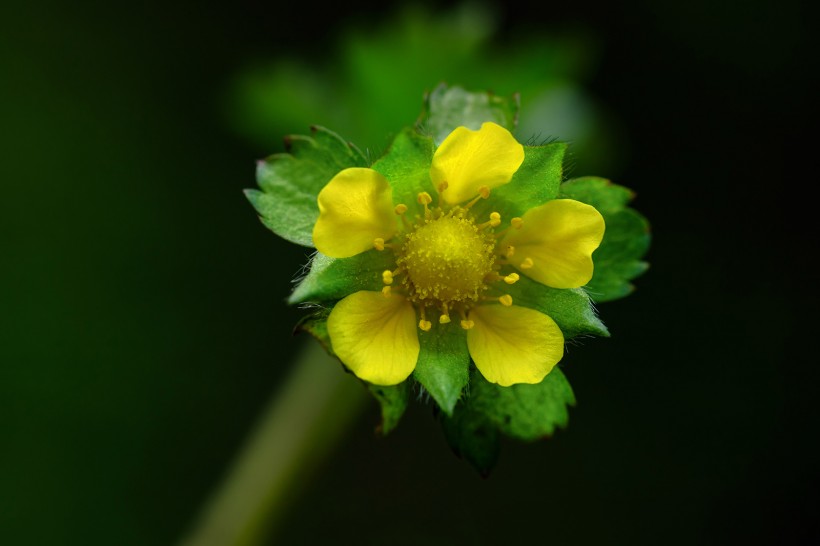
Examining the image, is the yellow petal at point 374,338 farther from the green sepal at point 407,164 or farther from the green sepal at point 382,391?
the green sepal at point 407,164

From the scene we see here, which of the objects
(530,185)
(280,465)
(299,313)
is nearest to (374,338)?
(530,185)

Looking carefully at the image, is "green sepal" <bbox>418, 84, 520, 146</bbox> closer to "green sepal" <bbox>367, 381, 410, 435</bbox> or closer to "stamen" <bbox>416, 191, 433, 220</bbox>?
"stamen" <bbox>416, 191, 433, 220</bbox>

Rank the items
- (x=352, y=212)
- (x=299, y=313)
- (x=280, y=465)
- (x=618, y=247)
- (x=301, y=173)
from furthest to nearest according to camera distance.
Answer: (x=299, y=313)
(x=280, y=465)
(x=618, y=247)
(x=301, y=173)
(x=352, y=212)

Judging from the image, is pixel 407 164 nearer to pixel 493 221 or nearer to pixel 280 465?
pixel 493 221

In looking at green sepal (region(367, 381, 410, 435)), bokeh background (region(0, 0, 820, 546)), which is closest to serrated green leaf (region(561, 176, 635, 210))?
green sepal (region(367, 381, 410, 435))

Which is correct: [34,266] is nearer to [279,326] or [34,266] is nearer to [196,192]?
[196,192]

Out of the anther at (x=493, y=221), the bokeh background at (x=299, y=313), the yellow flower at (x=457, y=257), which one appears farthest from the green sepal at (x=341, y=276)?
the bokeh background at (x=299, y=313)
